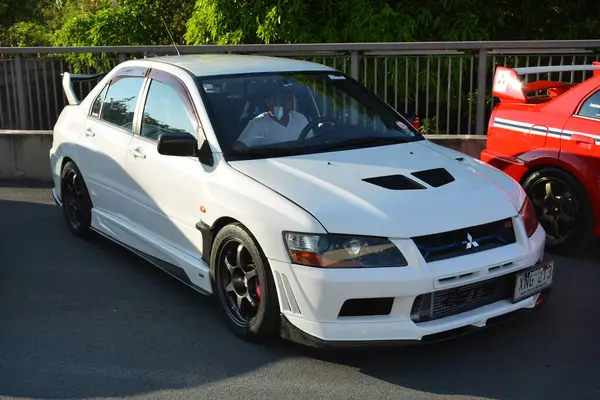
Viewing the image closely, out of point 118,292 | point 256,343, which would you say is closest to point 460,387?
point 256,343

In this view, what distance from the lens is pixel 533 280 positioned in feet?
14.5

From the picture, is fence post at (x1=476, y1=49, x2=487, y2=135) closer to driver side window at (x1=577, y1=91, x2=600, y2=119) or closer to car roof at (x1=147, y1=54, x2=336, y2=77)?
driver side window at (x1=577, y1=91, x2=600, y2=119)

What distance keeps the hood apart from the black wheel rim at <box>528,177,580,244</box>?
1.38 m

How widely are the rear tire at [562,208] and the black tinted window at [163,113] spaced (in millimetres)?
2915

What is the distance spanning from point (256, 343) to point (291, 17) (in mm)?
7204

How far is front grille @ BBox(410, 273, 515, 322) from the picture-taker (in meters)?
4.05

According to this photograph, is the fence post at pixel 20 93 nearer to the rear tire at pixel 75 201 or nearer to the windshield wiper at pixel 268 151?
the rear tire at pixel 75 201

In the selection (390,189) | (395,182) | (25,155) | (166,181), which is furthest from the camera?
(25,155)

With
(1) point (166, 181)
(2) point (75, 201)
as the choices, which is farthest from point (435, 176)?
(2) point (75, 201)

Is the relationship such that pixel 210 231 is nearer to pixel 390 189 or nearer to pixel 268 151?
pixel 268 151

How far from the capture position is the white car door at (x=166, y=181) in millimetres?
4965

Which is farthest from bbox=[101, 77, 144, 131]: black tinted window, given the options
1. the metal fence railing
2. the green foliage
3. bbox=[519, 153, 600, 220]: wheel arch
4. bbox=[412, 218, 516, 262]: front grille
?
the green foliage

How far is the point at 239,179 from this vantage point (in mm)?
4574

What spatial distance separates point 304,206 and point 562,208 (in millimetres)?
2898
